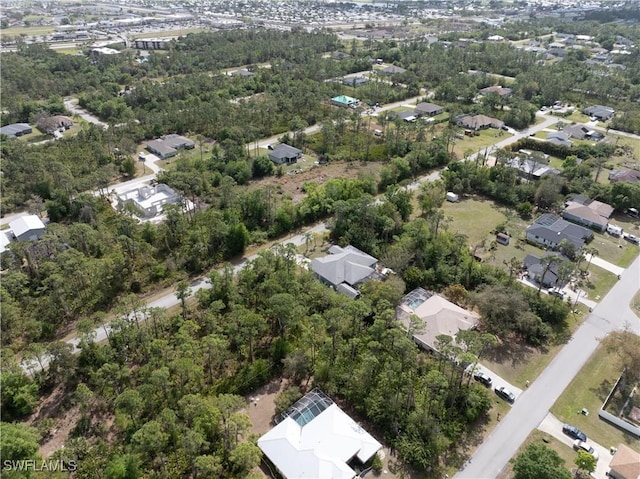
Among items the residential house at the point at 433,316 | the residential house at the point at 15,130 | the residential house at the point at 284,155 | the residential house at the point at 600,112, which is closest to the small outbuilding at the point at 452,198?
the residential house at the point at 433,316

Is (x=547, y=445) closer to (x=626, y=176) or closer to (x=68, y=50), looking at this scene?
(x=626, y=176)

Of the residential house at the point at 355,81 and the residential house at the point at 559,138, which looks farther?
the residential house at the point at 355,81

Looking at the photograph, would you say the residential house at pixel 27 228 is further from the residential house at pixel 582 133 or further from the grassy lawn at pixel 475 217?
the residential house at pixel 582 133

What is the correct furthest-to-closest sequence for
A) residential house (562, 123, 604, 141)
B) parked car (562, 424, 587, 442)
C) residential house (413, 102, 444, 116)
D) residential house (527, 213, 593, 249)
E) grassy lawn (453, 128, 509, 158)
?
residential house (413, 102, 444, 116) → residential house (562, 123, 604, 141) → grassy lawn (453, 128, 509, 158) → residential house (527, 213, 593, 249) → parked car (562, 424, 587, 442)

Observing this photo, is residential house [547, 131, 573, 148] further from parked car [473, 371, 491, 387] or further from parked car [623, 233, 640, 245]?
parked car [473, 371, 491, 387]

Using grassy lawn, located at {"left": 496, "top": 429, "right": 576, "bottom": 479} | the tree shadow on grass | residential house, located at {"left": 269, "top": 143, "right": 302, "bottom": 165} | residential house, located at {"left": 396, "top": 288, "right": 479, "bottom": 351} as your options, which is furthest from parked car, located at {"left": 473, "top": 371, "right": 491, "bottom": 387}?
residential house, located at {"left": 269, "top": 143, "right": 302, "bottom": 165}

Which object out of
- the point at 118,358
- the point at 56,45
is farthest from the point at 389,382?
the point at 56,45

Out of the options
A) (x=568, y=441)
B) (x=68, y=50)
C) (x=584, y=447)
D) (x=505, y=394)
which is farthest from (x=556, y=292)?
(x=68, y=50)
